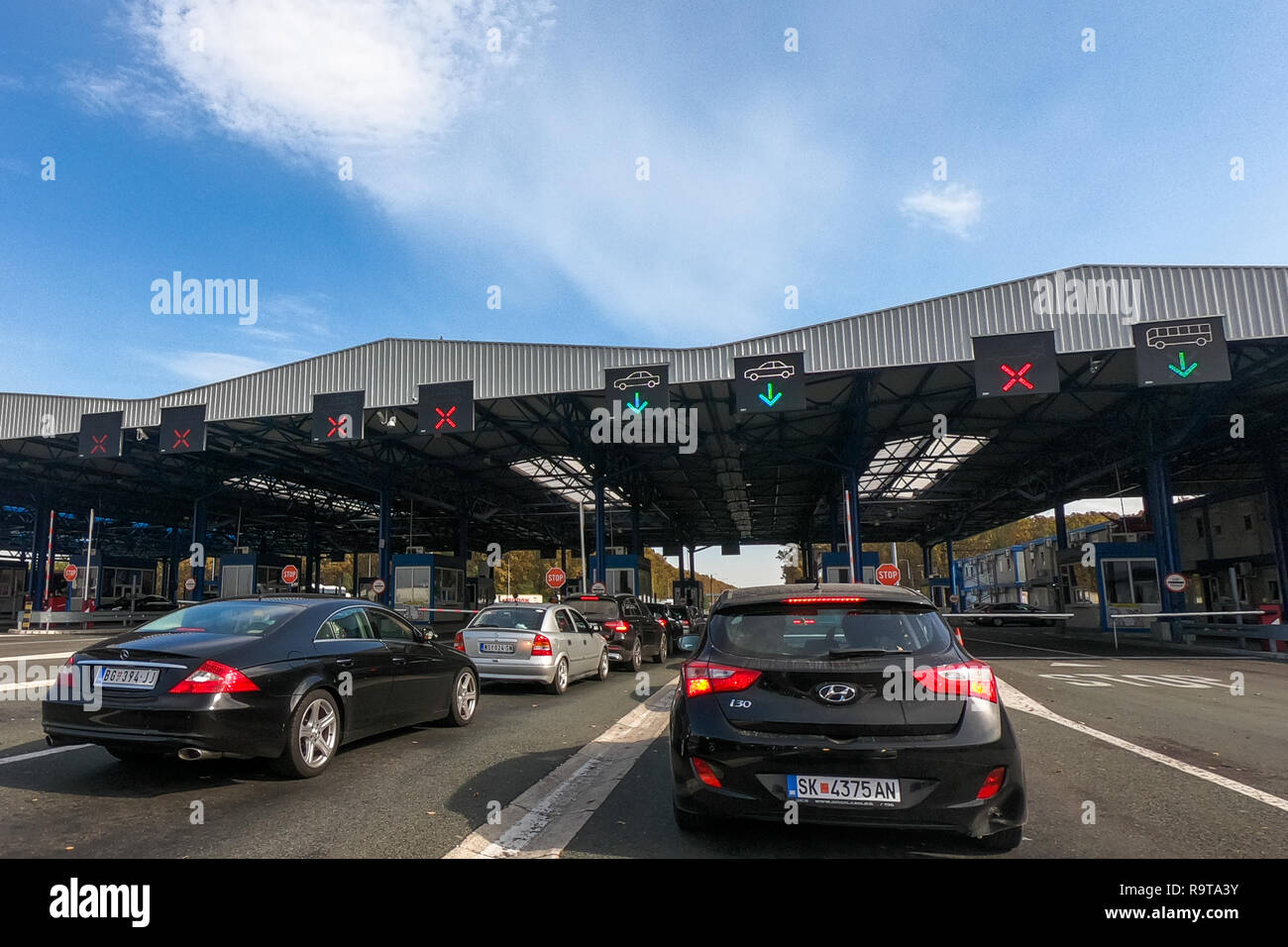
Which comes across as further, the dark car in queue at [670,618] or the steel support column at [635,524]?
the steel support column at [635,524]

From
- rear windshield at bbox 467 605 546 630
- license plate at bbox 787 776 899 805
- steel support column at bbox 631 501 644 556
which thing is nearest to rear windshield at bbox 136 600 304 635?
license plate at bbox 787 776 899 805

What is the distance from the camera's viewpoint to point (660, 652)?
18.5 meters

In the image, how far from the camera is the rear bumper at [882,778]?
3.63 meters

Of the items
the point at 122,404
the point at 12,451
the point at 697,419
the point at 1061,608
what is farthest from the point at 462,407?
the point at 1061,608

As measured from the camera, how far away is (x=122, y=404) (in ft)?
97.2

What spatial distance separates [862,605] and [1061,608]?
1651 inches

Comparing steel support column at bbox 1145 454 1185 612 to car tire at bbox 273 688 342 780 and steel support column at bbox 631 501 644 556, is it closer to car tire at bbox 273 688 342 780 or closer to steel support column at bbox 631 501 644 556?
steel support column at bbox 631 501 644 556

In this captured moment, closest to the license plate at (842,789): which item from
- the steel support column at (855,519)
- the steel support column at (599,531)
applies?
the steel support column at (855,519)

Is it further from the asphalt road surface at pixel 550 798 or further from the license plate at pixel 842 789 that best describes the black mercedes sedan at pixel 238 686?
the license plate at pixel 842 789

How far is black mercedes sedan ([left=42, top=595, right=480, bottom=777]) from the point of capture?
5141 millimetres

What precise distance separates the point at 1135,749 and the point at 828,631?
4.71m

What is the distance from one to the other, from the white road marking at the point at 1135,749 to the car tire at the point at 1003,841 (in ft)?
7.99

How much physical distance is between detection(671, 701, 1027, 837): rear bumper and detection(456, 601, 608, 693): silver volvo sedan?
773cm
